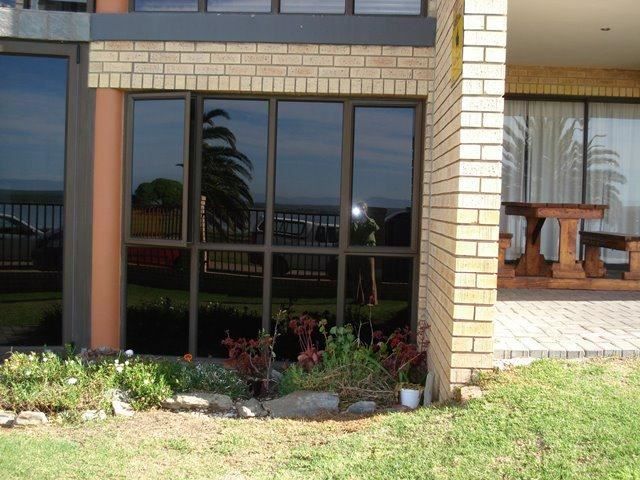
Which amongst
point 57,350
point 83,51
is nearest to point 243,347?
point 57,350

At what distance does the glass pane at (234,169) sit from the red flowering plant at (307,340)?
2.60 ft

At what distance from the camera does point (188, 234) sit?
6.73 metres

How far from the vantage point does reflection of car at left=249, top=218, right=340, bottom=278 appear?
6902 mm

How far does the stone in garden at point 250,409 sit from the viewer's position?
18.6ft

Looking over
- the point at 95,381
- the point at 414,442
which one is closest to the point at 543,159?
the point at 95,381

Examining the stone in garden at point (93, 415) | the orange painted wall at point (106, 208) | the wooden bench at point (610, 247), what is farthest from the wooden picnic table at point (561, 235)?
the stone in garden at point (93, 415)

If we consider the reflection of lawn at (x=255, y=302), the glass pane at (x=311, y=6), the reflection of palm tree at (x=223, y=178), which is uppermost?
the glass pane at (x=311, y=6)

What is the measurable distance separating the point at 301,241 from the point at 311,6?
2019 mm

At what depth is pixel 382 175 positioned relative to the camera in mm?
6895

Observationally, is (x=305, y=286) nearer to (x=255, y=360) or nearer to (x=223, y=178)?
(x=255, y=360)

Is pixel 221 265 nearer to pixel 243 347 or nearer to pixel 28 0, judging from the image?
pixel 243 347

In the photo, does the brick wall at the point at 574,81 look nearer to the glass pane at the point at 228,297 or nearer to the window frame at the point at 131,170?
the glass pane at the point at 228,297

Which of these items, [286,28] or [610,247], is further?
[610,247]

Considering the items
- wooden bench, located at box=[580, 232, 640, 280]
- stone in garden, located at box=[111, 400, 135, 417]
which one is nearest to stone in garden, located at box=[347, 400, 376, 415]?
stone in garden, located at box=[111, 400, 135, 417]
